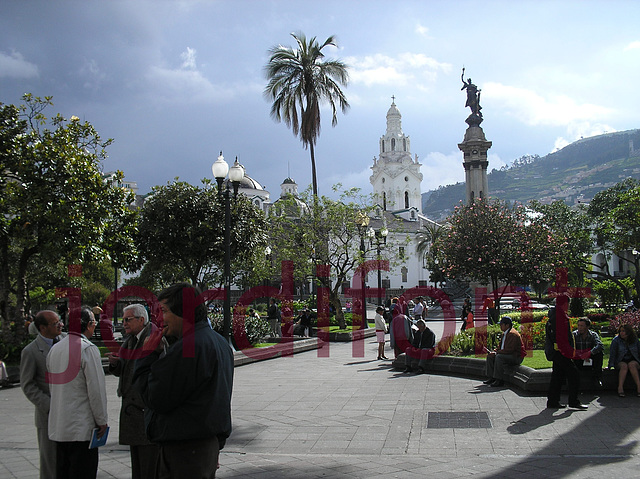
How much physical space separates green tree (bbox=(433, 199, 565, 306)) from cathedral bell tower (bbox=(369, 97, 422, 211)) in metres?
80.3

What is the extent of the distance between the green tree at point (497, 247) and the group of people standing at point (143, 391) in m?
18.1

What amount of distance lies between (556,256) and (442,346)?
12.2m

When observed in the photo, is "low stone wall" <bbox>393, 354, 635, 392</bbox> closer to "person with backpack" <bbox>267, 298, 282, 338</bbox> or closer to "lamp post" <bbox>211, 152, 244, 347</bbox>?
"lamp post" <bbox>211, 152, 244, 347</bbox>

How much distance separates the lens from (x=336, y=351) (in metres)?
19.1

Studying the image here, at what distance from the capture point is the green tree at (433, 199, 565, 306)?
70.6 ft

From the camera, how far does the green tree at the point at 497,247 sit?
2153 cm

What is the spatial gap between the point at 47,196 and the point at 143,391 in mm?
12663

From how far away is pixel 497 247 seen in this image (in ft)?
70.7

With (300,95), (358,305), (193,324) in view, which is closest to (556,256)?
(358,305)

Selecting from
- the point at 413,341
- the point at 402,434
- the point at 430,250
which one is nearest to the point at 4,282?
the point at 413,341

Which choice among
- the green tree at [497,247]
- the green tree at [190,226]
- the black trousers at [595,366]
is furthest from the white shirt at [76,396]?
the green tree at [497,247]

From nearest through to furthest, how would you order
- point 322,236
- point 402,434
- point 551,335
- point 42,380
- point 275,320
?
point 42,380
point 402,434
point 551,335
point 275,320
point 322,236

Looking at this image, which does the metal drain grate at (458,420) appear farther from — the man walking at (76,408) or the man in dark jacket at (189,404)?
the man in dark jacket at (189,404)

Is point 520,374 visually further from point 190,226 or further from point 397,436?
point 190,226
